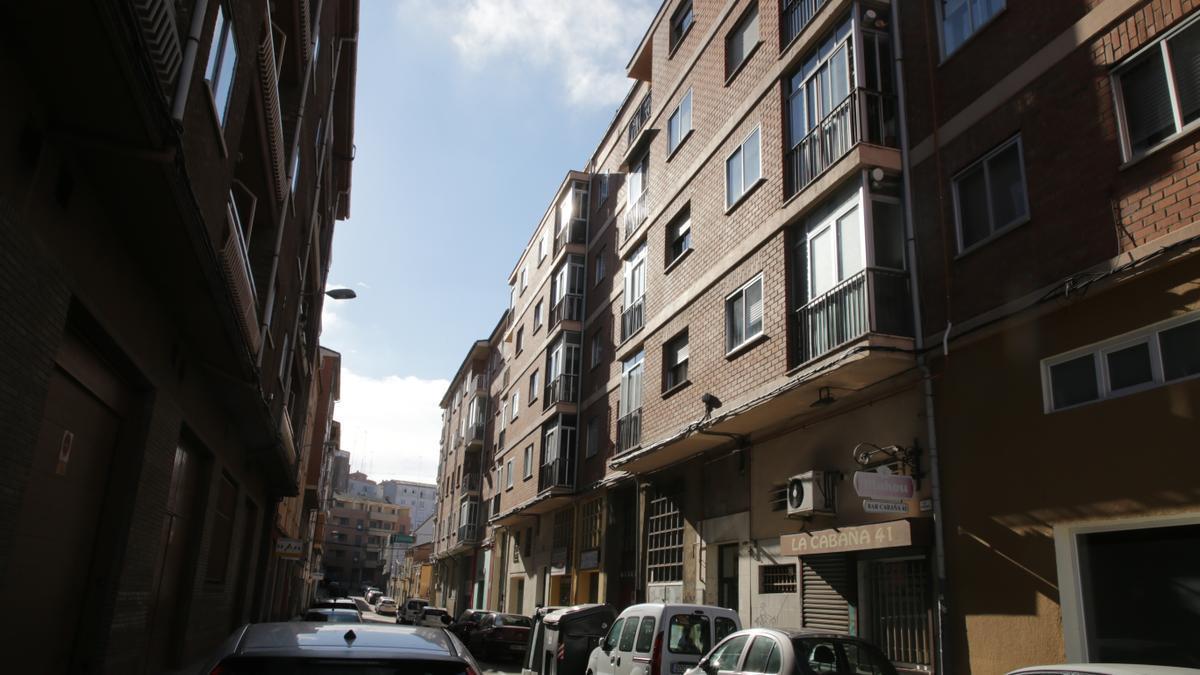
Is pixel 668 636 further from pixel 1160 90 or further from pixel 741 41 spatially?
pixel 741 41

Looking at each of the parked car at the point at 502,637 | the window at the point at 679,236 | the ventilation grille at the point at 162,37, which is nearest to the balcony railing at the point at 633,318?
the window at the point at 679,236

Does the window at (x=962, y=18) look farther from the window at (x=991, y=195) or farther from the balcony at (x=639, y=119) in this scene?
the balcony at (x=639, y=119)

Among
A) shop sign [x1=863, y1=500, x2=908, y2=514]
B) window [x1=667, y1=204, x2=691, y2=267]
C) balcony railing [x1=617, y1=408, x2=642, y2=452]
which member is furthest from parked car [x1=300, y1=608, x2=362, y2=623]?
shop sign [x1=863, y1=500, x2=908, y2=514]

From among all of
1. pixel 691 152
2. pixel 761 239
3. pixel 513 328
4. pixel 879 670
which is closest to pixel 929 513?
pixel 879 670

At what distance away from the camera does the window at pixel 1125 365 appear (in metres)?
8.30

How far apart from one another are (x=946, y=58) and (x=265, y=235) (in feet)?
37.0

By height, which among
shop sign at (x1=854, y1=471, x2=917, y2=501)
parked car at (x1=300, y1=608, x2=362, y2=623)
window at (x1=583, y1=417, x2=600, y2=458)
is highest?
window at (x1=583, y1=417, x2=600, y2=458)

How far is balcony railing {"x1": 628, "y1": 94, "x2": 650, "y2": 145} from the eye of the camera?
26156 millimetres

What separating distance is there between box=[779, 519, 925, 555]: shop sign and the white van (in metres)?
1.64

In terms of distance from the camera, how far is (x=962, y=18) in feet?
40.3

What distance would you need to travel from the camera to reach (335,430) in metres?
73.2

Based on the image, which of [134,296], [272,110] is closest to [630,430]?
[272,110]

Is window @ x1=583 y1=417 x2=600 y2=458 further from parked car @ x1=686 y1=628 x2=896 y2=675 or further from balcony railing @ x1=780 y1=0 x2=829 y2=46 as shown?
parked car @ x1=686 y1=628 x2=896 y2=675

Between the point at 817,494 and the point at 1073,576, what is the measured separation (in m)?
4.52
